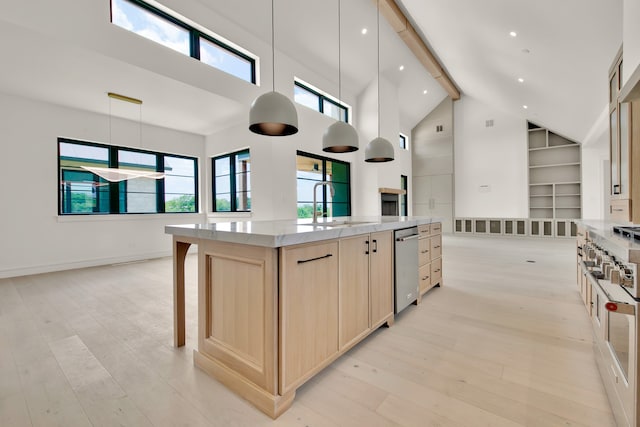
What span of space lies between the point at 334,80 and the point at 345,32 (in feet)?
4.14

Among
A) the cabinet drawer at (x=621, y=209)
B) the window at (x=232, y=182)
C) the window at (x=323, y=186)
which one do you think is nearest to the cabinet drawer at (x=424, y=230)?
the cabinet drawer at (x=621, y=209)

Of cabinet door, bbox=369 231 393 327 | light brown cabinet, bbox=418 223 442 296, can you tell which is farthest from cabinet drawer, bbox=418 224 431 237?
cabinet door, bbox=369 231 393 327

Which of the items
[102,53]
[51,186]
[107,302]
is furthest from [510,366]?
[51,186]

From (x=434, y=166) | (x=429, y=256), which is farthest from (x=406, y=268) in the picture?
(x=434, y=166)

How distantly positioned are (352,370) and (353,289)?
1.63 ft

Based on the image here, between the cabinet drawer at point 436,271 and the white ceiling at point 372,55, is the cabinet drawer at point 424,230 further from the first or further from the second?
the white ceiling at point 372,55

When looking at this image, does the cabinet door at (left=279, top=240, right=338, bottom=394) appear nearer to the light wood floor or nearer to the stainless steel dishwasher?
the light wood floor

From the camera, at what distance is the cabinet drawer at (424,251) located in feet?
10.0

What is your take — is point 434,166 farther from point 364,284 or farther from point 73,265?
point 73,265

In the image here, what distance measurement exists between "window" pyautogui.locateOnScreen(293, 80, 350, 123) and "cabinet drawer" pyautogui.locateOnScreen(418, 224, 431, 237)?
4.08m

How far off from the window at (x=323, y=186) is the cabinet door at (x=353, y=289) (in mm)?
4007

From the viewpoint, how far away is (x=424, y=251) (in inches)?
125

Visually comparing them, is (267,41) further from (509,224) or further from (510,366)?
(509,224)

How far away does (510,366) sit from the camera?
1836 mm
